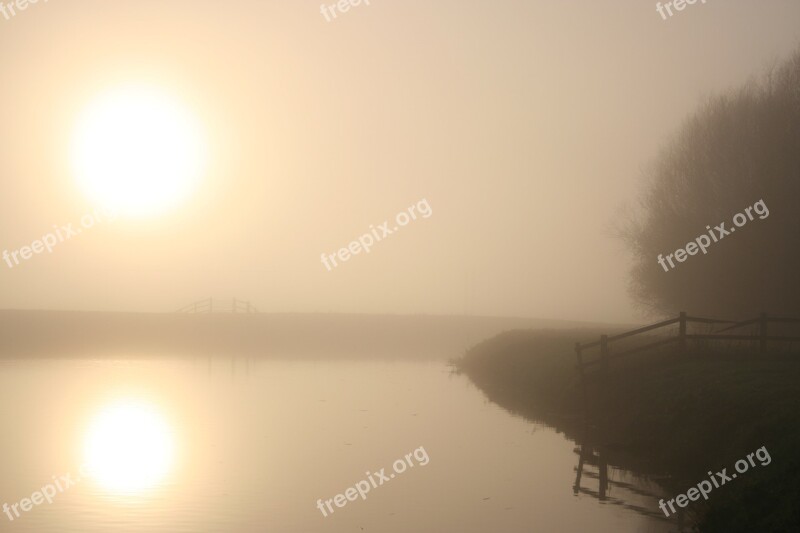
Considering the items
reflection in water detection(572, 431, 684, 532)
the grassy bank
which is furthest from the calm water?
the grassy bank

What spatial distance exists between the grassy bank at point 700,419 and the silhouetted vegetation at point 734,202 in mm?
11712

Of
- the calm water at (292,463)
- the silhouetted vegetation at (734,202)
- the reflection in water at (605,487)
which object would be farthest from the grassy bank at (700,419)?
the silhouetted vegetation at (734,202)

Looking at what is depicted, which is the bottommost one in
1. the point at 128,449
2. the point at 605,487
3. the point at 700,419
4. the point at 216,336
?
the point at 605,487

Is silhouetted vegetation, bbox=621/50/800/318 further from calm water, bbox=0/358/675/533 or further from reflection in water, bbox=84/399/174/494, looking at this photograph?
reflection in water, bbox=84/399/174/494

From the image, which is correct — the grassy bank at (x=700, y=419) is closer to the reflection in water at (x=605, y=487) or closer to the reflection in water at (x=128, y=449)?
the reflection in water at (x=605, y=487)

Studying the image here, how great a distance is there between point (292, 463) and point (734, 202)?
31177 mm

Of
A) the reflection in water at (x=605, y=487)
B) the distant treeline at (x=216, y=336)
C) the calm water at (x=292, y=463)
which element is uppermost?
the distant treeline at (x=216, y=336)

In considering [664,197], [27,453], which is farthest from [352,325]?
[27,453]

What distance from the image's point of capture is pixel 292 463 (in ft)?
102

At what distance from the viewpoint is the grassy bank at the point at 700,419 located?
19875 millimetres

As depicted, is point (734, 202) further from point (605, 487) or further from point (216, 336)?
point (216, 336)

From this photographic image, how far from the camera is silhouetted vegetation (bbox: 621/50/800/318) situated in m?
50.5

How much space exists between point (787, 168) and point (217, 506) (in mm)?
36274

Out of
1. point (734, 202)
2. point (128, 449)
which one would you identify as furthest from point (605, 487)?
point (734, 202)
